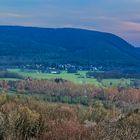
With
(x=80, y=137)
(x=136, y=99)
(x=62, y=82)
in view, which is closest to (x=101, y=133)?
(x=80, y=137)

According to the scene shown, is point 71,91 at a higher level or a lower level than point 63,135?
lower

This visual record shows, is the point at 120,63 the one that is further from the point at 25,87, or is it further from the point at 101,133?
the point at 101,133

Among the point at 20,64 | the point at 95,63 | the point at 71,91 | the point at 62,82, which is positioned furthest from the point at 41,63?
the point at 71,91

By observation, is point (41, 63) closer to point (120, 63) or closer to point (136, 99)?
point (120, 63)

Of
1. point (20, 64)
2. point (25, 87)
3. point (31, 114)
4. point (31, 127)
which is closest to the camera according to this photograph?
point (31, 127)

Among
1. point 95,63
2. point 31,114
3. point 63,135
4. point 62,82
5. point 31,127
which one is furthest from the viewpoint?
point 95,63

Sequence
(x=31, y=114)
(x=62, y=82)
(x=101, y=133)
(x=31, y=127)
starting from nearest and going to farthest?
1. (x=101, y=133)
2. (x=31, y=127)
3. (x=31, y=114)
4. (x=62, y=82)

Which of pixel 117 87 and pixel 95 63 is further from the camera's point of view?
pixel 95 63

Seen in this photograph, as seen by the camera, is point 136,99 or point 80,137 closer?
point 80,137

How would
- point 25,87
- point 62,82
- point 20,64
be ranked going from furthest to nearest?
point 20,64
point 62,82
point 25,87
